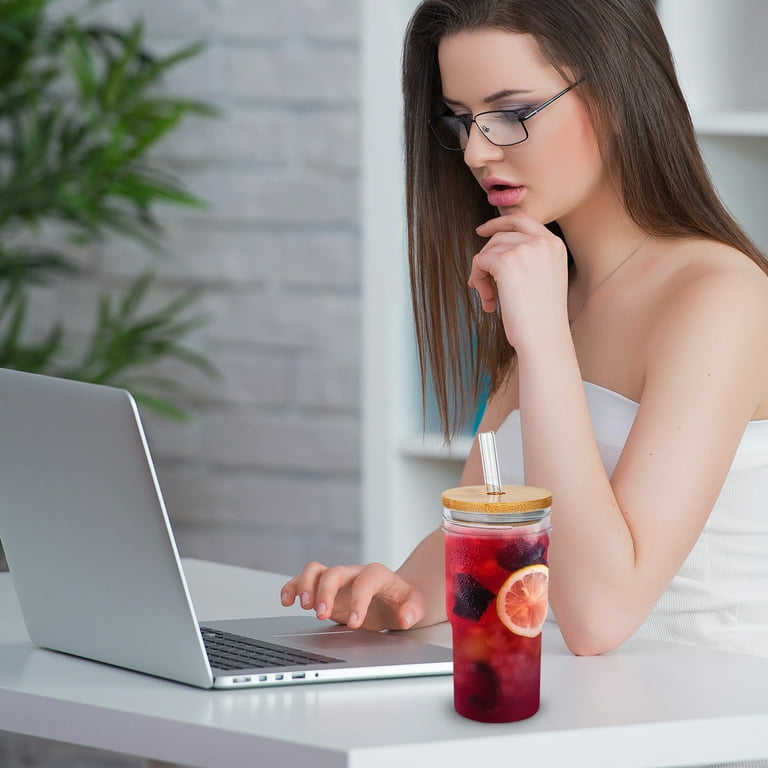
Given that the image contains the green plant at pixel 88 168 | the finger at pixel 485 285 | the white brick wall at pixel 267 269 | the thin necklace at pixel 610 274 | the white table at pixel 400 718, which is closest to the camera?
the white table at pixel 400 718

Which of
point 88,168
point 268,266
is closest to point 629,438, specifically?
point 88,168

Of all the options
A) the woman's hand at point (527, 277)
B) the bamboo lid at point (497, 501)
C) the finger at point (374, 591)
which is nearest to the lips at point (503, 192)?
the woman's hand at point (527, 277)

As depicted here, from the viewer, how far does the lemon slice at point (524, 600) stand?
0.76 metres

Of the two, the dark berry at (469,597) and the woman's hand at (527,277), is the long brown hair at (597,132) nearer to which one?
the woman's hand at (527,277)

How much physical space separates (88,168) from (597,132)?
1125 mm

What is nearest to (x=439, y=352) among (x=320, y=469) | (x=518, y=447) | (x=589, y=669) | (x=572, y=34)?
(x=518, y=447)

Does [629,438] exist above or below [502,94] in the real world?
below

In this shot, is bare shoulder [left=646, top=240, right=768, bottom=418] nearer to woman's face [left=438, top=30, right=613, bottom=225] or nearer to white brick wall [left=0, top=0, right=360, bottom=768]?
woman's face [left=438, top=30, right=613, bottom=225]

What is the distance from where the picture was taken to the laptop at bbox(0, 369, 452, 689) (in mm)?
826

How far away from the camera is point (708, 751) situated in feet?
2.62

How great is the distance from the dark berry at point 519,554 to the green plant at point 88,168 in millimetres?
1411

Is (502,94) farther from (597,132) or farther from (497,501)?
(497,501)

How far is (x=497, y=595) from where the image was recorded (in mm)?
757

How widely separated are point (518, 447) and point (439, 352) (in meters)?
0.20
